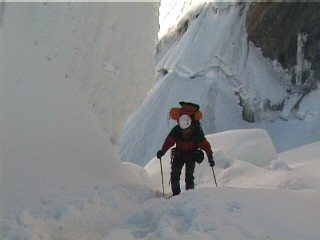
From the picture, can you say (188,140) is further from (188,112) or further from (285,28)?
(285,28)

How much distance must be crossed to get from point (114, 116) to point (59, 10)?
69.3 inches

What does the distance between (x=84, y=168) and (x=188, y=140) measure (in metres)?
1.43

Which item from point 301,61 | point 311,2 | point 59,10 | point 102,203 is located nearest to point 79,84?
point 59,10

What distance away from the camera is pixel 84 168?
5.29 m

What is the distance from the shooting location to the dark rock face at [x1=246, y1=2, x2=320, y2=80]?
62.2ft

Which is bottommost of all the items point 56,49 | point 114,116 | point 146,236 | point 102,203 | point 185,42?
point 146,236

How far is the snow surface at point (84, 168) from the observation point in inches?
157

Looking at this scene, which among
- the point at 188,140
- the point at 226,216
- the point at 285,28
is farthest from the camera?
the point at 285,28

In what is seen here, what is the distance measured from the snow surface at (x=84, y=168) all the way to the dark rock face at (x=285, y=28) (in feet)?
41.2

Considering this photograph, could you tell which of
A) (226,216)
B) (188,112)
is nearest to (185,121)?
(188,112)

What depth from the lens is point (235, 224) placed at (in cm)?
384

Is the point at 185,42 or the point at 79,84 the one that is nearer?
the point at 79,84

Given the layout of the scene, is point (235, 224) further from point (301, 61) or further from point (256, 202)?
point (301, 61)

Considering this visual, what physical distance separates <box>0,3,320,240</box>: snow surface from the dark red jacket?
0.66m
